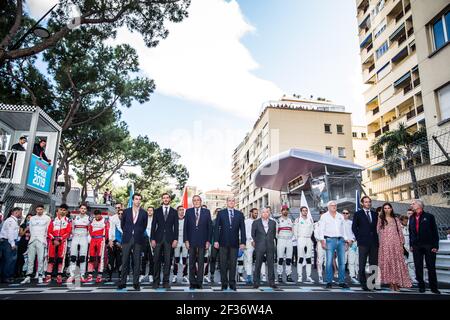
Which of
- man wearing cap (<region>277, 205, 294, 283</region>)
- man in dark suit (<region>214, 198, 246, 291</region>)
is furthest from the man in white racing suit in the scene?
man in dark suit (<region>214, 198, 246, 291</region>)

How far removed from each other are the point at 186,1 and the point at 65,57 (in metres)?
6.85

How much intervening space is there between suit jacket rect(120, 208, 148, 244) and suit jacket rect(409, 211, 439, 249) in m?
6.12

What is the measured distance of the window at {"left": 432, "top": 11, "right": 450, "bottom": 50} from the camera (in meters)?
14.6

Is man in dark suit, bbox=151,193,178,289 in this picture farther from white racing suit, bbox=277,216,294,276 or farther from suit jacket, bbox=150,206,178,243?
white racing suit, bbox=277,216,294,276

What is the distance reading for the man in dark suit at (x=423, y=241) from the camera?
6953 mm

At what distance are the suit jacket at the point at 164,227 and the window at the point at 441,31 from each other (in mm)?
14655

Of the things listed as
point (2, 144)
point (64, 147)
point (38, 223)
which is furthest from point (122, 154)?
point (38, 223)

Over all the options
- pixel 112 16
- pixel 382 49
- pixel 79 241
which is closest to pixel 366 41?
pixel 382 49

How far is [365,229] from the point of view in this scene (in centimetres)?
751

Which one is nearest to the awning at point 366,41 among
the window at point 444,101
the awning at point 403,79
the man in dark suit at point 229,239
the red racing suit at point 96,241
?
the awning at point 403,79

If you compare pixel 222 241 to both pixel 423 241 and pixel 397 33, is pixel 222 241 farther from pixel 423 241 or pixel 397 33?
pixel 397 33

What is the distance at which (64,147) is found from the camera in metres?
23.3

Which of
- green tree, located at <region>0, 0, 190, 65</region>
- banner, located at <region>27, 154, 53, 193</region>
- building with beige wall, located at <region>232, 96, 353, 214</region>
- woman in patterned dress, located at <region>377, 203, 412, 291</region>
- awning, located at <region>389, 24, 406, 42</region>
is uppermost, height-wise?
awning, located at <region>389, 24, 406, 42</region>
